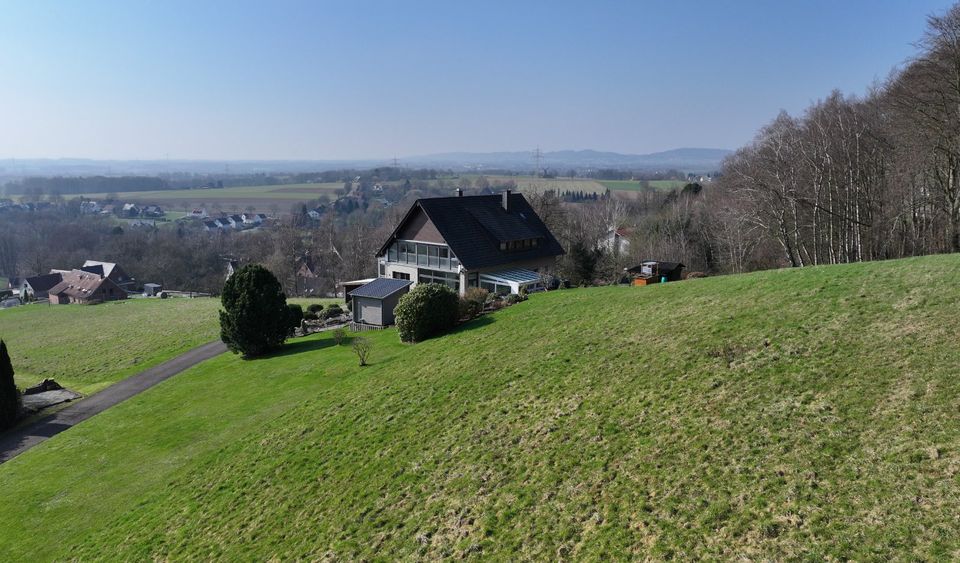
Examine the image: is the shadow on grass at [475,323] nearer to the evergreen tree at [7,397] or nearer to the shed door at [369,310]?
the shed door at [369,310]

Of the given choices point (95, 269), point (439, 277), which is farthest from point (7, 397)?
point (95, 269)

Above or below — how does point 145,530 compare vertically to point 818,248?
below

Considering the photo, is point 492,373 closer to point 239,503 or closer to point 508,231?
point 239,503

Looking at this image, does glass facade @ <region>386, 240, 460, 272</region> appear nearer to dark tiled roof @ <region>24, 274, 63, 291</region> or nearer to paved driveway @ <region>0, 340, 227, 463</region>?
paved driveway @ <region>0, 340, 227, 463</region>

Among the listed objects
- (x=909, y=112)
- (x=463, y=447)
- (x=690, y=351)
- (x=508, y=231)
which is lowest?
(x=463, y=447)

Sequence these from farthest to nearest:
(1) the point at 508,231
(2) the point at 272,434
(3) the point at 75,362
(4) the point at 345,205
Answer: (4) the point at 345,205 < (1) the point at 508,231 < (3) the point at 75,362 < (2) the point at 272,434

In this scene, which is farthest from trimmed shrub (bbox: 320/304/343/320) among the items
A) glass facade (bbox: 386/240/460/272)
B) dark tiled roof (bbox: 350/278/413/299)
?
dark tiled roof (bbox: 350/278/413/299)

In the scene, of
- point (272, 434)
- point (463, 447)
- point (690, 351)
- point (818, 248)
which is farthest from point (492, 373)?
point (818, 248)

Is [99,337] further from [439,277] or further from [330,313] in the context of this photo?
[439,277]
